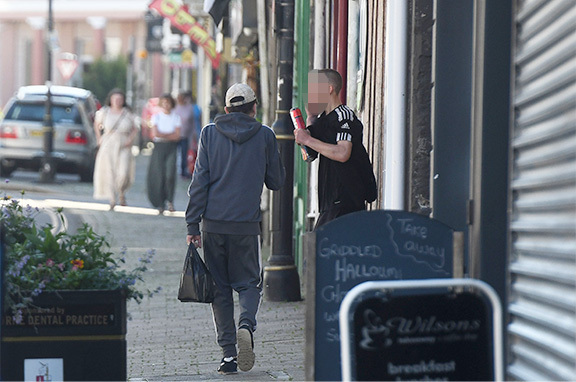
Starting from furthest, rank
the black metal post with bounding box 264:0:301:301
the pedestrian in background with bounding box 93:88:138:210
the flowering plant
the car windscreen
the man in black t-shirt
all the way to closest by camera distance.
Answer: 1. the car windscreen
2. the pedestrian in background with bounding box 93:88:138:210
3. the black metal post with bounding box 264:0:301:301
4. the man in black t-shirt
5. the flowering plant

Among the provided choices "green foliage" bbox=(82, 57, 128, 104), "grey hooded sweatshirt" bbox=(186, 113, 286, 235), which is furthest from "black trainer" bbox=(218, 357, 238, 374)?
"green foliage" bbox=(82, 57, 128, 104)

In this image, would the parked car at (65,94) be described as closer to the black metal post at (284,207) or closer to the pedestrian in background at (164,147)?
the pedestrian in background at (164,147)

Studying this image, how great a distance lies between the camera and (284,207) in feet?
35.0

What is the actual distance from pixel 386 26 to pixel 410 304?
3.24 m

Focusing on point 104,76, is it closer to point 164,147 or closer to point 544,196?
point 164,147

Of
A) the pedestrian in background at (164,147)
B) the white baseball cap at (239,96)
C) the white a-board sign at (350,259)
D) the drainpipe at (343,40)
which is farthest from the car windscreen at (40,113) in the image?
the white a-board sign at (350,259)

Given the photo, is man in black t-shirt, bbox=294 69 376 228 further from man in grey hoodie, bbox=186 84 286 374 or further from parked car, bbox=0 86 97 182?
parked car, bbox=0 86 97 182

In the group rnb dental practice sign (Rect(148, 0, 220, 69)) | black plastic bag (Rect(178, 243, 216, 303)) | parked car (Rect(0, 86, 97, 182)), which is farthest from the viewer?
parked car (Rect(0, 86, 97, 182))

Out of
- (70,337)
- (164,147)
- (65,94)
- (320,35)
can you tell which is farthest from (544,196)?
(65,94)

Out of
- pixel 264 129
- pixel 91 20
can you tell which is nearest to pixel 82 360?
pixel 264 129

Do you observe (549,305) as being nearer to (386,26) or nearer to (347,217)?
(347,217)

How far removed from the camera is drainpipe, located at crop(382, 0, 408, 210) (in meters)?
7.04

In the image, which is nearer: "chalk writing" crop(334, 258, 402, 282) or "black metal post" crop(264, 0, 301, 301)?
"chalk writing" crop(334, 258, 402, 282)

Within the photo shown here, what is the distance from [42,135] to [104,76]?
48.3 m
